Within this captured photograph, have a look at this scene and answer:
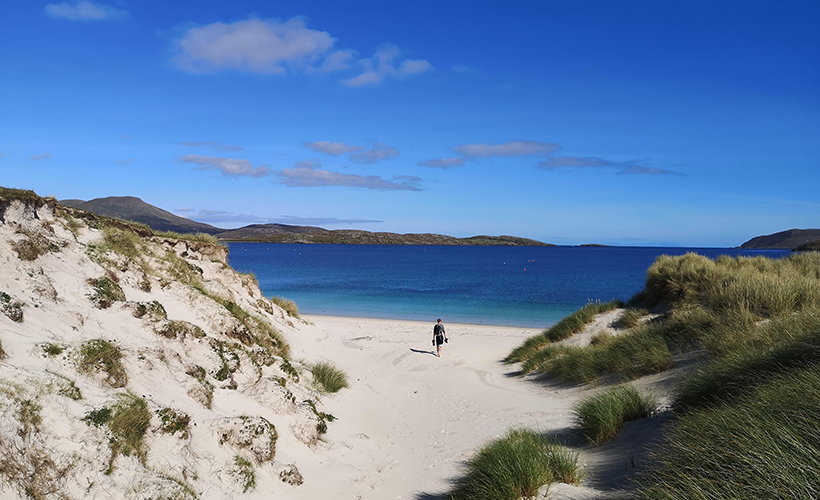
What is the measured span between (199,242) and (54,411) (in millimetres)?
14735

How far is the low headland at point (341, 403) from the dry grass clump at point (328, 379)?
0.17 feet

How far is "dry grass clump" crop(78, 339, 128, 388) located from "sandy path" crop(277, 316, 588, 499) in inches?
96.9

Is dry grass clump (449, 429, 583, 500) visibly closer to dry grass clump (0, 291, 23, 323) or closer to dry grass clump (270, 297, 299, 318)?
dry grass clump (0, 291, 23, 323)

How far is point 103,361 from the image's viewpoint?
6305 mm

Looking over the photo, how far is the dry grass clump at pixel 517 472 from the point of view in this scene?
487 cm

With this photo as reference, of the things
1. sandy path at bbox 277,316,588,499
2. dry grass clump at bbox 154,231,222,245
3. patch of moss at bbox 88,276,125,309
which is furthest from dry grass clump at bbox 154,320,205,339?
dry grass clump at bbox 154,231,222,245

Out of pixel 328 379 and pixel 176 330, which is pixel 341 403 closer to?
pixel 328 379

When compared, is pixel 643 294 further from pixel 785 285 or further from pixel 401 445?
pixel 401 445

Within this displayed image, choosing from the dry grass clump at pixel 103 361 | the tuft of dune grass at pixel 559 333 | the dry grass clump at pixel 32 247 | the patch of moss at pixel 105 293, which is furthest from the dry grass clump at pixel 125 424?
the tuft of dune grass at pixel 559 333

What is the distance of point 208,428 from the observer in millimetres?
6402

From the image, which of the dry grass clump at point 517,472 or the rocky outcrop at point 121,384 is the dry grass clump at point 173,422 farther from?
the dry grass clump at point 517,472

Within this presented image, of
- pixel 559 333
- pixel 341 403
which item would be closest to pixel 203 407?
pixel 341 403

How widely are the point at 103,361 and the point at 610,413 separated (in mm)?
6874

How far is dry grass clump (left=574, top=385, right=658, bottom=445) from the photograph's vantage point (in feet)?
21.3
